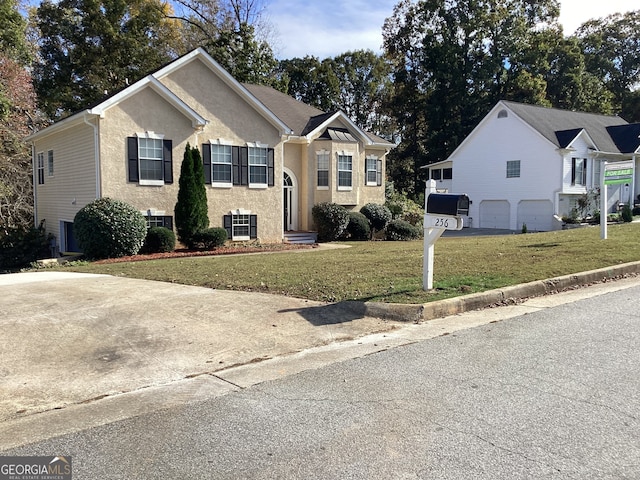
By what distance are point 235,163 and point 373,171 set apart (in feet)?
26.0

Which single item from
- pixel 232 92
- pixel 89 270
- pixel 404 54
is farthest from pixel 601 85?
pixel 89 270

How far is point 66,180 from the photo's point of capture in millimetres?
19875

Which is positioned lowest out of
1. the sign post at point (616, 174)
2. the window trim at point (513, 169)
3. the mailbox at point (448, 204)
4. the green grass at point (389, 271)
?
the green grass at point (389, 271)

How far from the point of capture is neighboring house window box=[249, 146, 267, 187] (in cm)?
2084

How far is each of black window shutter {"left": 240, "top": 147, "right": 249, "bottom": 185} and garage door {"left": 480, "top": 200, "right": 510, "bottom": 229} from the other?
875 inches

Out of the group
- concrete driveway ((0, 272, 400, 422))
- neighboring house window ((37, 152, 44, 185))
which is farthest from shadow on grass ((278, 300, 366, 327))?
neighboring house window ((37, 152, 44, 185))

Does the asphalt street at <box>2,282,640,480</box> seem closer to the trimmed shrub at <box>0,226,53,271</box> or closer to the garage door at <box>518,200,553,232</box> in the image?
the trimmed shrub at <box>0,226,53,271</box>

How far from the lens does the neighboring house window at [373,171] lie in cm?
2531

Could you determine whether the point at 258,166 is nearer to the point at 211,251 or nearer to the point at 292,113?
the point at 211,251

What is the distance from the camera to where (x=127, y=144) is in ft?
57.7

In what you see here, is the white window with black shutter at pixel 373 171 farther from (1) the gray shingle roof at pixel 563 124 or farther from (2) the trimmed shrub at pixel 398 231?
(1) the gray shingle roof at pixel 563 124

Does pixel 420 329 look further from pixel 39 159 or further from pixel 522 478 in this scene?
pixel 39 159

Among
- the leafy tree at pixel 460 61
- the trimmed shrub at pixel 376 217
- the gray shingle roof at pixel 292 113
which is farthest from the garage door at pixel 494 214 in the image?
the trimmed shrub at pixel 376 217

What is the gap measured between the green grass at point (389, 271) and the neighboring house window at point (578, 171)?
68.1 ft
